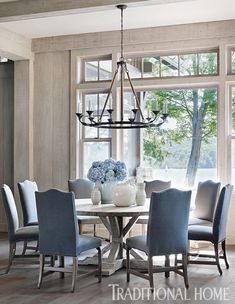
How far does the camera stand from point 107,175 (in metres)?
5.77

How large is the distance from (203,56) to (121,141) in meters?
1.84

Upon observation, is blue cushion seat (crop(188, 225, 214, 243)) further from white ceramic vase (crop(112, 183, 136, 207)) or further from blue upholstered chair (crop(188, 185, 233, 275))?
white ceramic vase (crop(112, 183, 136, 207))

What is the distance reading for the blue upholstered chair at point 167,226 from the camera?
184 inches

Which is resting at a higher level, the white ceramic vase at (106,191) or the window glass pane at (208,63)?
the window glass pane at (208,63)

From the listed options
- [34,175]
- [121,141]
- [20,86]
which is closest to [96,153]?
[121,141]

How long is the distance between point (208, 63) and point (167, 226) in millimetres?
3475

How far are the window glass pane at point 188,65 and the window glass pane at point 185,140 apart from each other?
28cm

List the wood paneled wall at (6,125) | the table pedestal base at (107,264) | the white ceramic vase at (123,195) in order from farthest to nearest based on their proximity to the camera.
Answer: the wood paneled wall at (6,125), the white ceramic vase at (123,195), the table pedestal base at (107,264)

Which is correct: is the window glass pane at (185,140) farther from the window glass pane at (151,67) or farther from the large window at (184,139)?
the window glass pane at (151,67)

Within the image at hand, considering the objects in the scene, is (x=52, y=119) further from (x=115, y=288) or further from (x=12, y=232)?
(x=115, y=288)

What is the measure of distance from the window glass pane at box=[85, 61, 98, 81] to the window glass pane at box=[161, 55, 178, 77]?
1.16 meters

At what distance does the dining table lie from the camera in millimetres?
5070

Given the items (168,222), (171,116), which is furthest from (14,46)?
(168,222)

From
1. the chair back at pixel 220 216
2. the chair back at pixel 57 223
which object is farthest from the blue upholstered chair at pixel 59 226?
the chair back at pixel 220 216
